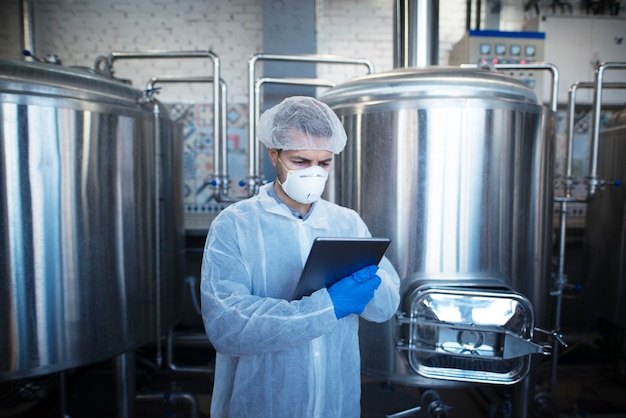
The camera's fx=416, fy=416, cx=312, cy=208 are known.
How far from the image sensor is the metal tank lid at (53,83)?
4.68ft

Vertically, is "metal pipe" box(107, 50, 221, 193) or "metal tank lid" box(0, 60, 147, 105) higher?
"metal pipe" box(107, 50, 221, 193)

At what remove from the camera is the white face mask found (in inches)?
42.2

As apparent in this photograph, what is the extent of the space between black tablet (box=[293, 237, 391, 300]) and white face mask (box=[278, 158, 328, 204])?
203 mm

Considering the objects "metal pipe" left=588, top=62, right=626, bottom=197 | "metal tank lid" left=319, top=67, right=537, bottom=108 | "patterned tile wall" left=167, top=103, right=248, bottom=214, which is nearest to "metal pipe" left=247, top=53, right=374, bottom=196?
"metal tank lid" left=319, top=67, right=537, bottom=108

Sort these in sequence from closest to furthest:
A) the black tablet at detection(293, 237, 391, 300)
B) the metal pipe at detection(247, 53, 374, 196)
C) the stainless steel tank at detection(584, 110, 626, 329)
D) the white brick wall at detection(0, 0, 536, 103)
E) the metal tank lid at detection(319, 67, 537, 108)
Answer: the black tablet at detection(293, 237, 391, 300) → the metal tank lid at detection(319, 67, 537, 108) → the metal pipe at detection(247, 53, 374, 196) → the stainless steel tank at detection(584, 110, 626, 329) → the white brick wall at detection(0, 0, 536, 103)

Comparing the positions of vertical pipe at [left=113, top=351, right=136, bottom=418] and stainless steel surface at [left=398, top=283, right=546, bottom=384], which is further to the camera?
vertical pipe at [left=113, top=351, right=136, bottom=418]

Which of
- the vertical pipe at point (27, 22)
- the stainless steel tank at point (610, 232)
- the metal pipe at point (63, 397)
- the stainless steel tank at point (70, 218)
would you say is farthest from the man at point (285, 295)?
the vertical pipe at point (27, 22)

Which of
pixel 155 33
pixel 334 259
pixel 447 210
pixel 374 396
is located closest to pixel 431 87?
pixel 447 210

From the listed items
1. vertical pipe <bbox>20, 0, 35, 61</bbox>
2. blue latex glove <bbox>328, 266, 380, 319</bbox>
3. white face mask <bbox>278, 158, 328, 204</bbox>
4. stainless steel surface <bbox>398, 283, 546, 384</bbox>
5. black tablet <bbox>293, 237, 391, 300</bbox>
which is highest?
vertical pipe <bbox>20, 0, 35, 61</bbox>

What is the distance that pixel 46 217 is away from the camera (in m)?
1.47

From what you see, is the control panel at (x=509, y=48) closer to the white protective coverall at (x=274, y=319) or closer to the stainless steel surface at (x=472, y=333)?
the stainless steel surface at (x=472, y=333)

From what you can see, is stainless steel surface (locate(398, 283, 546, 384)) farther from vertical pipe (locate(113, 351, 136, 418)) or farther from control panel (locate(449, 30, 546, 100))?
control panel (locate(449, 30, 546, 100))

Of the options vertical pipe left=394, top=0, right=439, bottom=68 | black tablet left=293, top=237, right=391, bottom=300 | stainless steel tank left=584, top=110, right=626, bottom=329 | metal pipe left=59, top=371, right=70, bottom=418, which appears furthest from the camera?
stainless steel tank left=584, top=110, right=626, bottom=329

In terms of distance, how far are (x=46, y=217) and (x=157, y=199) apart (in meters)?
0.49
